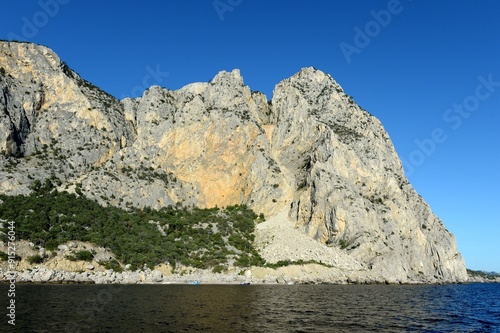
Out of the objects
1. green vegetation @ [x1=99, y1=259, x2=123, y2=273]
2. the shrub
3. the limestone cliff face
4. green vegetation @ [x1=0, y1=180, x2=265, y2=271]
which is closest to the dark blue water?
the shrub

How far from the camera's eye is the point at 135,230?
4087 inches

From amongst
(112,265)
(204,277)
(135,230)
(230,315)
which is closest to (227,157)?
(135,230)

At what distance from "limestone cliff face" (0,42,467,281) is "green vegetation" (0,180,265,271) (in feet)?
25.1

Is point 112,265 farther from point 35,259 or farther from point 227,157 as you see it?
point 227,157

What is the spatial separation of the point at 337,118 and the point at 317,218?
51.4 m

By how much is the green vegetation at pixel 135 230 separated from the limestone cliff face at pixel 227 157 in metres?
7.64

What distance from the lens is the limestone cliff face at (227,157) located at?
374 feet

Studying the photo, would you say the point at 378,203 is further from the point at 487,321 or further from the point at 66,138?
the point at 66,138

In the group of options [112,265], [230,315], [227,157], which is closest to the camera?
[230,315]

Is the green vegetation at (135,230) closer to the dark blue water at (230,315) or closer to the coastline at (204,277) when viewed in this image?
the coastline at (204,277)

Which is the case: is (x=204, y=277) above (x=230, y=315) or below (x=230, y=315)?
below

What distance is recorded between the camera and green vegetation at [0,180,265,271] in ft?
290

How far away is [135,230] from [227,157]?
4703 centimetres

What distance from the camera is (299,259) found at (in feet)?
330
